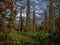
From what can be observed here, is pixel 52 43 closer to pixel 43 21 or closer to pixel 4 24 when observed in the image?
pixel 4 24

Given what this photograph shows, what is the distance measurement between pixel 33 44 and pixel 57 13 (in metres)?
11.5

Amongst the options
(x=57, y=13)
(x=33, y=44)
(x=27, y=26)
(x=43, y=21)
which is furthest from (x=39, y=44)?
(x=43, y=21)

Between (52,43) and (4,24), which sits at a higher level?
(4,24)

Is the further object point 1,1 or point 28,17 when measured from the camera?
point 28,17

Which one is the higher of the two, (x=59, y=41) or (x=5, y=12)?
(x=5, y=12)

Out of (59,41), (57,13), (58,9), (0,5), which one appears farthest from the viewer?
(57,13)

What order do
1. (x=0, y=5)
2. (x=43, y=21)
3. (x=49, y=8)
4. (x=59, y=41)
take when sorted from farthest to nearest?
(x=43, y=21) < (x=49, y=8) < (x=59, y=41) < (x=0, y=5)

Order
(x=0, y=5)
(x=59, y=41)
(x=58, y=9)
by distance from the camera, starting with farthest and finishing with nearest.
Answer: (x=58, y=9) → (x=59, y=41) → (x=0, y=5)

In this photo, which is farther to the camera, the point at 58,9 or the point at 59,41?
the point at 58,9

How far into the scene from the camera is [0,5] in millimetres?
7715

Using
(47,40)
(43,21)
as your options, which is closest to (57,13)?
(43,21)

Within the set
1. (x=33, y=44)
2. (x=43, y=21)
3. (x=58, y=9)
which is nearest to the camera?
(x=33, y=44)

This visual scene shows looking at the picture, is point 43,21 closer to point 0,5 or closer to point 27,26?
point 27,26

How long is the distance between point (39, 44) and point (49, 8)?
1407 centimetres
